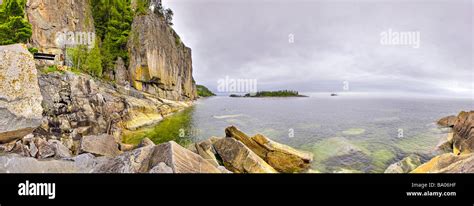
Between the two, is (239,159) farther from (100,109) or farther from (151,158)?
(100,109)

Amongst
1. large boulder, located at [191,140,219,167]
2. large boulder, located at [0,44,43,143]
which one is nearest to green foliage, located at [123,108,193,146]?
large boulder, located at [191,140,219,167]

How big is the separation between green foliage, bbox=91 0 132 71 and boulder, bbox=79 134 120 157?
32.4m

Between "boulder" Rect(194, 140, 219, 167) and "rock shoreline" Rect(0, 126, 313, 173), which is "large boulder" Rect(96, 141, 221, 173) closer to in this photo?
"rock shoreline" Rect(0, 126, 313, 173)

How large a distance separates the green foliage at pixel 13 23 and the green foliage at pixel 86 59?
5.17 metres

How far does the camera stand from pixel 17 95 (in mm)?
6707

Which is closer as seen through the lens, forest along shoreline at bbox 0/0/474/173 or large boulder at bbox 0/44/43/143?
forest along shoreline at bbox 0/0/474/173

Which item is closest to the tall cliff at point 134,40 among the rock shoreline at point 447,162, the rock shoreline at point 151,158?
the rock shoreline at point 151,158

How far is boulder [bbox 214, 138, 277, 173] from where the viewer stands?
360 inches

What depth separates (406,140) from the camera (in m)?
20.3

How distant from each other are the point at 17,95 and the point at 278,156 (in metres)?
12.5

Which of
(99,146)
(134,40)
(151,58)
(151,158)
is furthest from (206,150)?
(134,40)

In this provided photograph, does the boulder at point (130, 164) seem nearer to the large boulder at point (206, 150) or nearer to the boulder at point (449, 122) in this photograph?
the large boulder at point (206, 150)

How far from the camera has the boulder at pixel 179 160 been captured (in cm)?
444
